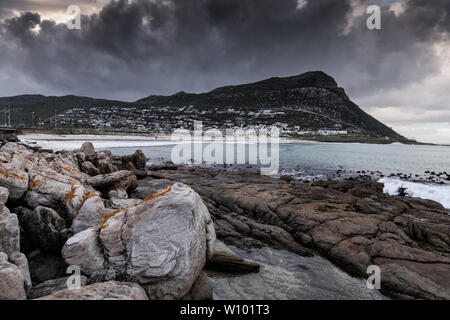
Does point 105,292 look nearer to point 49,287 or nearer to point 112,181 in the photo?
point 49,287

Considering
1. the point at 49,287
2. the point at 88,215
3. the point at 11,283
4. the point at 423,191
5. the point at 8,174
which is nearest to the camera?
the point at 11,283

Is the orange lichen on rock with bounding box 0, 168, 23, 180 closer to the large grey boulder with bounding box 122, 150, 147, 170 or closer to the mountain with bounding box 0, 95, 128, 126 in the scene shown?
the large grey boulder with bounding box 122, 150, 147, 170

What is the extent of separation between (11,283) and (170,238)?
9.17 feet

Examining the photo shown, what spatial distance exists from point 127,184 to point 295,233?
9.49 m

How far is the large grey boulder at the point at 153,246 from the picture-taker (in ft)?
15.4

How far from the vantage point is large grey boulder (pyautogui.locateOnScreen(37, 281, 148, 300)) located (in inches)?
146

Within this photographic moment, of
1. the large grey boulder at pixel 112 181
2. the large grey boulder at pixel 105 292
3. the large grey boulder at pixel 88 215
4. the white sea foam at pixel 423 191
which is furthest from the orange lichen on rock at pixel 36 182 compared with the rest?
the white sea foam at pixel 423 191

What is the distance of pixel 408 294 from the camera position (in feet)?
18.4

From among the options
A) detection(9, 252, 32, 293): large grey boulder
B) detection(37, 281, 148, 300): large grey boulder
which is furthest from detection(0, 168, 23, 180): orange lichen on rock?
detection(37, 281, 148, 300): large grey boulder

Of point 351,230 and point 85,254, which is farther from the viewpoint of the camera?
point 351,230

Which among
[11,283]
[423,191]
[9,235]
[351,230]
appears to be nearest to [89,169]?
[9,235]

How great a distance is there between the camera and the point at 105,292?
3.98 meters

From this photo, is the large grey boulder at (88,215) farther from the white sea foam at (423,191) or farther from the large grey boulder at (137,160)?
the white sea foam at (423,191)

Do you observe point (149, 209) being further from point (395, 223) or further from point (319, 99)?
point (319, 99)
